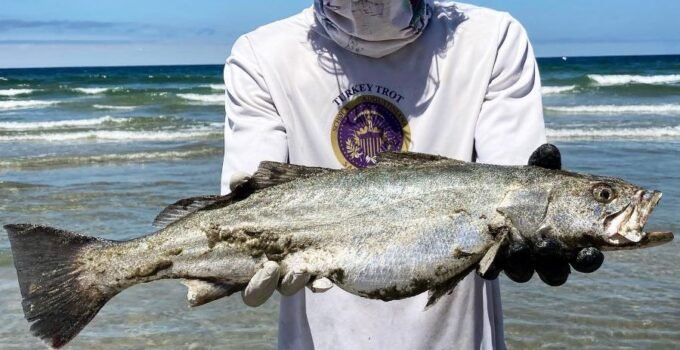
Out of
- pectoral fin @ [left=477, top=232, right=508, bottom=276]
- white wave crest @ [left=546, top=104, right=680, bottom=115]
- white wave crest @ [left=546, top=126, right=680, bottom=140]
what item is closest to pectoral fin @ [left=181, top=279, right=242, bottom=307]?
pectoral fin @ [left=477, top=232, right=508, bottom=276]

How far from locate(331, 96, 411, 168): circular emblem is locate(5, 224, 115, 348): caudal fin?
867mm

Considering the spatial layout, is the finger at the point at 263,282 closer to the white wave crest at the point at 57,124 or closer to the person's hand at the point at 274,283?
the person's hand at the point at 274,283

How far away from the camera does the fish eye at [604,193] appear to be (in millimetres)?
2426

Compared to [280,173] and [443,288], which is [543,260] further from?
[280,173]

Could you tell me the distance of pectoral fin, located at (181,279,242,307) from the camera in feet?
8.18

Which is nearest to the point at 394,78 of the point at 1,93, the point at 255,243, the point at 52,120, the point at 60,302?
the point at 255,243

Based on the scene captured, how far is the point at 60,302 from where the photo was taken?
2514 millimetres

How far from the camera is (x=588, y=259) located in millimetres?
2346

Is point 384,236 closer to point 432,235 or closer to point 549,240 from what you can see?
point 432,235

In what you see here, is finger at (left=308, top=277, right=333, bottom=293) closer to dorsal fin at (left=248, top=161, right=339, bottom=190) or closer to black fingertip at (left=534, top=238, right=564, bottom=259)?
dorsal fin at (left=248, top=161, right=339, bottom=190)

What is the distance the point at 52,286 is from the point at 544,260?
1334 millimetres

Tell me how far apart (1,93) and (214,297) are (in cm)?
3574

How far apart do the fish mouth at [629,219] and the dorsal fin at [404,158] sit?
18.6 inches

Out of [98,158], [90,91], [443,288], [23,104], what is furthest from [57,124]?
[443,288]
